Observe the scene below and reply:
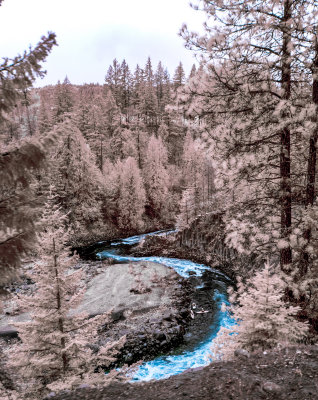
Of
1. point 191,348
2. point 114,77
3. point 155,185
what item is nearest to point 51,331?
point 191,348

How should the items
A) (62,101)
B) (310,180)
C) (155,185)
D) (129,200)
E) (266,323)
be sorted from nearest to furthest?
1. (266,323)
2. (310,180)
3. (129,200)
4. (155,185)
5. (62,101)

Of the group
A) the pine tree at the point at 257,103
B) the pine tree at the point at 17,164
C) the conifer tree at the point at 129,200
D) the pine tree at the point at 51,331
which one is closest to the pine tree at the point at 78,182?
the conifer tree at the point at 129,200

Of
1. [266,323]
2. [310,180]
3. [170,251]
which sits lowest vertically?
[170,251]

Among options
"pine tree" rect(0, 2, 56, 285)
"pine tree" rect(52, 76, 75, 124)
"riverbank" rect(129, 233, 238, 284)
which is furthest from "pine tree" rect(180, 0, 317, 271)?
"pine tree" rect(52, 76, 75, 124)

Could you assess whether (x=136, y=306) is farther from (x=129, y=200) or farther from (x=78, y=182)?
(x=78, y=182)

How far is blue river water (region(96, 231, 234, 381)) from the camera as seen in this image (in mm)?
11781

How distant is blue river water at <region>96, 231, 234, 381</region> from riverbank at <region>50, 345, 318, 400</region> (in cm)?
118

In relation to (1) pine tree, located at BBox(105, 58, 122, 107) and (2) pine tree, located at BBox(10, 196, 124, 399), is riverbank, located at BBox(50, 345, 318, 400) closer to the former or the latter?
(2) pine tree, located at BBox(10, 196, 124, 399)

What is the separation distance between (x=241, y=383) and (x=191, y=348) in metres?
10.9

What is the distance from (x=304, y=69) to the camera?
4988 mm

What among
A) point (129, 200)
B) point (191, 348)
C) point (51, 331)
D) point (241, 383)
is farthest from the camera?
point (129, 200)

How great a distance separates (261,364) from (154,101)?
59310 mm

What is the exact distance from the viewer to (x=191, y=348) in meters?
13.4

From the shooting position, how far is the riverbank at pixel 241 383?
11.7 feet
